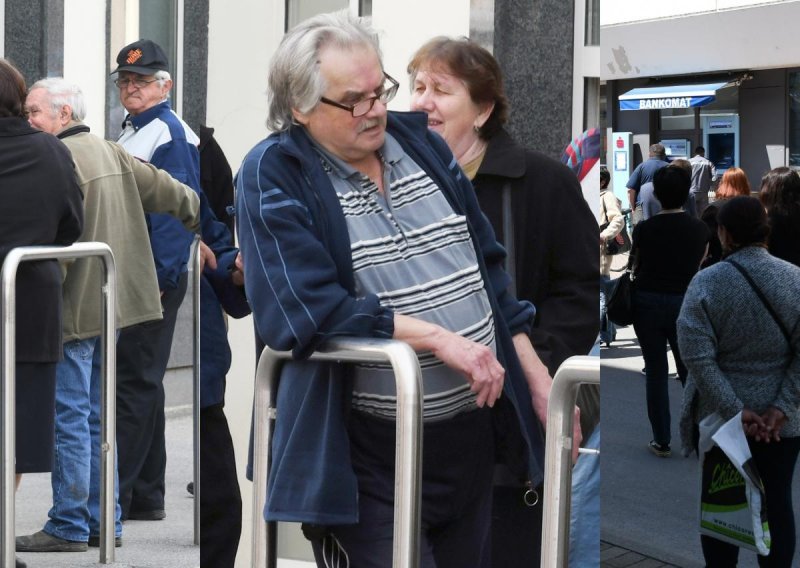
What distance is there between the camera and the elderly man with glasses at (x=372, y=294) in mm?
1833

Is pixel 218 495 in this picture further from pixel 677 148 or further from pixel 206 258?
pixel 677 148

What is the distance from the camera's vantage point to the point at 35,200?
9.07 ft

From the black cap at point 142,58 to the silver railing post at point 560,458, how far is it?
3.69ft

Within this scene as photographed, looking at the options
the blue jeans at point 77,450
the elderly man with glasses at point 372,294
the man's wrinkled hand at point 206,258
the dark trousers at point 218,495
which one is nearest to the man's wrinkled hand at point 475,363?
the elderly man with glasses at point 372,294

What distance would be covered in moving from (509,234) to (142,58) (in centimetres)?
103

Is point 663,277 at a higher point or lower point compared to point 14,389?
higher

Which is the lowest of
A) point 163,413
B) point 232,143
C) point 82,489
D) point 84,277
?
point 82,489

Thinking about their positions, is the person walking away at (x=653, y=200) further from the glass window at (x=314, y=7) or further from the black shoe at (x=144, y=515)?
the black shoe at (x=144, y=515)

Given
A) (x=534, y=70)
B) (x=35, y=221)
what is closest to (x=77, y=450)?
(x=35, y=221)

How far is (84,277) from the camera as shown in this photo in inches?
109

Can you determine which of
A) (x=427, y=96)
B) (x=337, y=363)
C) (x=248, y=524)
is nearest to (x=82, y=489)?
(x=248, y=524)

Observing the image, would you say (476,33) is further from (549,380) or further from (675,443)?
(675,443)

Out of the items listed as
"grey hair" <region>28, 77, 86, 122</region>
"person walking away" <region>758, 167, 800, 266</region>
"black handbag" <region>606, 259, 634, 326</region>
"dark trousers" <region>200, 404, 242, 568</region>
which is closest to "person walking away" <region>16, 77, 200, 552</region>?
"grey hair" <region>28, 77, 86, 122</region>

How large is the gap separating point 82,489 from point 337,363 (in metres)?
1.26
